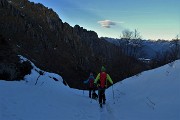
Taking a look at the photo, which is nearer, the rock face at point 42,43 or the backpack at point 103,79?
the backpack at point 103,79

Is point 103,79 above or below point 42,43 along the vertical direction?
above

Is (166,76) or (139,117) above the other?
(166,76)

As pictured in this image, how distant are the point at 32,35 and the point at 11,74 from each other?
144645mm

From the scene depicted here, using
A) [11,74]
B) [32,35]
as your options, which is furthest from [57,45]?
[11,74]

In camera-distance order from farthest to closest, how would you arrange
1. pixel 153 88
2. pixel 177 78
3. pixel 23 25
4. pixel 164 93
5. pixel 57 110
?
pixel 23 25 < pixel 153 88 < pixel 177 78 < pixel 164 93 < pixel 57 110

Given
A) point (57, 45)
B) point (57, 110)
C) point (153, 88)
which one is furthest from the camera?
point (57, 45)

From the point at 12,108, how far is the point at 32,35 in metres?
154

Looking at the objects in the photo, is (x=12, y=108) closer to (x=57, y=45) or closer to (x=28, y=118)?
(x=28, y=118)

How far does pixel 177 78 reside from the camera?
14.6 m

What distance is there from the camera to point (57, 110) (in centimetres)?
1167

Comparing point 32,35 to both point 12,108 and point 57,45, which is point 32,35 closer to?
point 57,45

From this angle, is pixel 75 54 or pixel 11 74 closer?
pixel 11 74

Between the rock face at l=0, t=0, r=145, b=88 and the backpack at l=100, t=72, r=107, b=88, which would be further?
the rock face at l=0, t=0, r=145, b=88

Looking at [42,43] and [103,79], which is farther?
[42,43]
